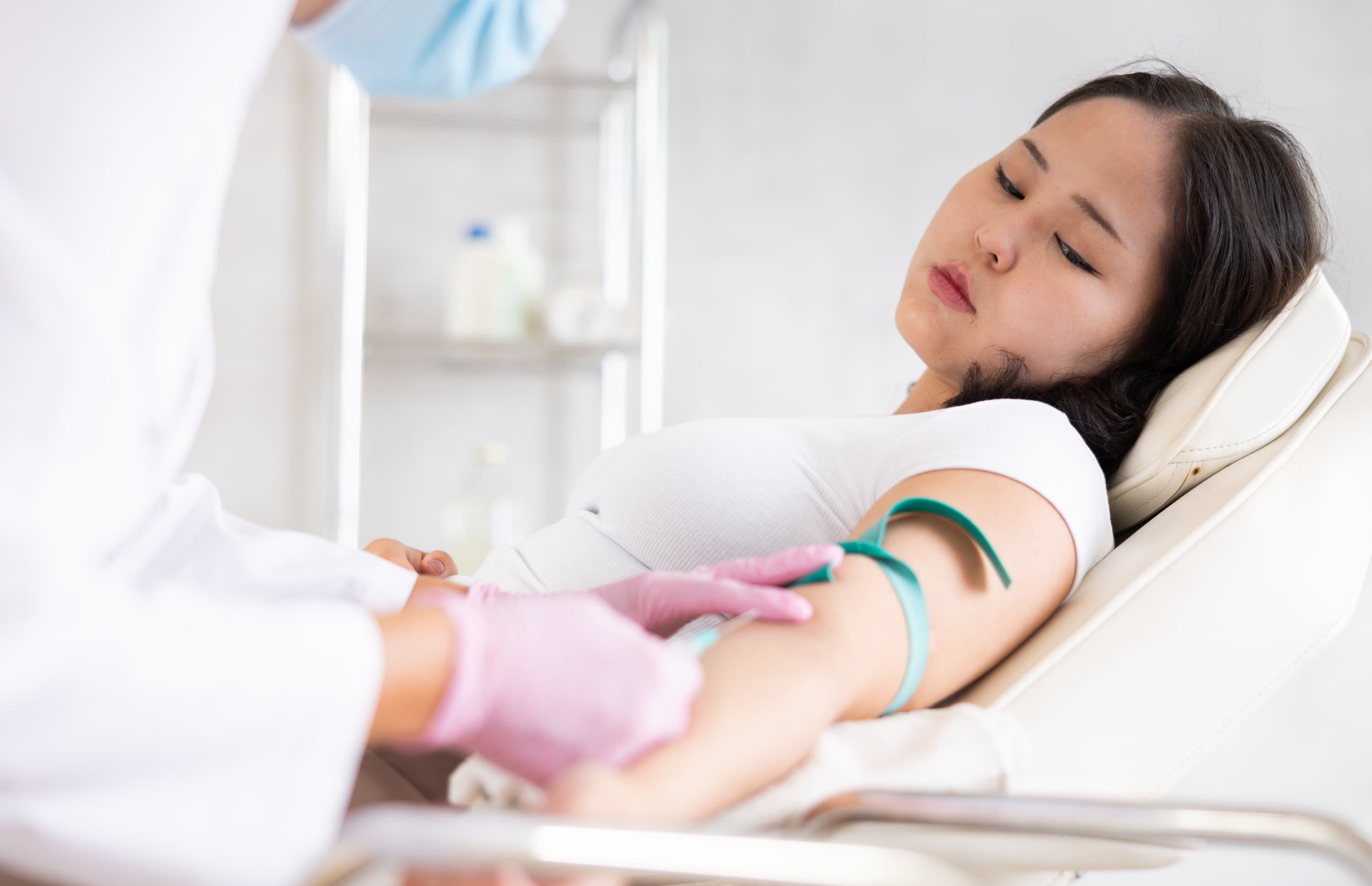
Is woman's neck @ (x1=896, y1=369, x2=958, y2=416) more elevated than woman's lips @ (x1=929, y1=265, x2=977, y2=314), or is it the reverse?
woman's lips @ (x1=929, y1=265, x2=977, y2=314)

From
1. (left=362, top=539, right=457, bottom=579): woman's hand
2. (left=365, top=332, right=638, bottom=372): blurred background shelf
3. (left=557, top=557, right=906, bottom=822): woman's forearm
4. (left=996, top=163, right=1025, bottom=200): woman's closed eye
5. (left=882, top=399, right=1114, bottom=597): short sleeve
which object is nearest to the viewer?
(left=557, top=557, right=906, bottom=822): woman's forearm

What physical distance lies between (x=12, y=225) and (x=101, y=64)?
3.9 inches

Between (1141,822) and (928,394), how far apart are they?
0.66 meters

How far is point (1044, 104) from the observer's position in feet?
7.02

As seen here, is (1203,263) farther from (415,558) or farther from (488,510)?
(488,510)

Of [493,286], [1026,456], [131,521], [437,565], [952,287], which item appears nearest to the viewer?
[131,521]

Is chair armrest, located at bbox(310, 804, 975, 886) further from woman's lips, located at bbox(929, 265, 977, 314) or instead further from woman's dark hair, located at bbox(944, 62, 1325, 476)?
woman's lips, located at bbox(929, 265, 977, 314)

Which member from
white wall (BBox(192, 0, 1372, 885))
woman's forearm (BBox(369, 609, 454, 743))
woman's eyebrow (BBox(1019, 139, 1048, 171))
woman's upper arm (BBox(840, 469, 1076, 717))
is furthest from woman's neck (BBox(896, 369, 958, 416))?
white wall (BBox(192, 0, 1372, 885))

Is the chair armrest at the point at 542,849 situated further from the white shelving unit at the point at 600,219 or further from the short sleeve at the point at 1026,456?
the white shelving unit at the point at 600,219

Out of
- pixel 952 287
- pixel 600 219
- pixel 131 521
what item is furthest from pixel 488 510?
pixel 131 521

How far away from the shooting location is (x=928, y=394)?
1.06m

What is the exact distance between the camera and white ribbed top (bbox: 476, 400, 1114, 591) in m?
0.70

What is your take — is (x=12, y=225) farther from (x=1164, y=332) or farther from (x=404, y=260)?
(x=404, y=260)

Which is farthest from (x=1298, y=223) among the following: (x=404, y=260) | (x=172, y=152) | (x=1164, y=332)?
(x=404, y=260)
